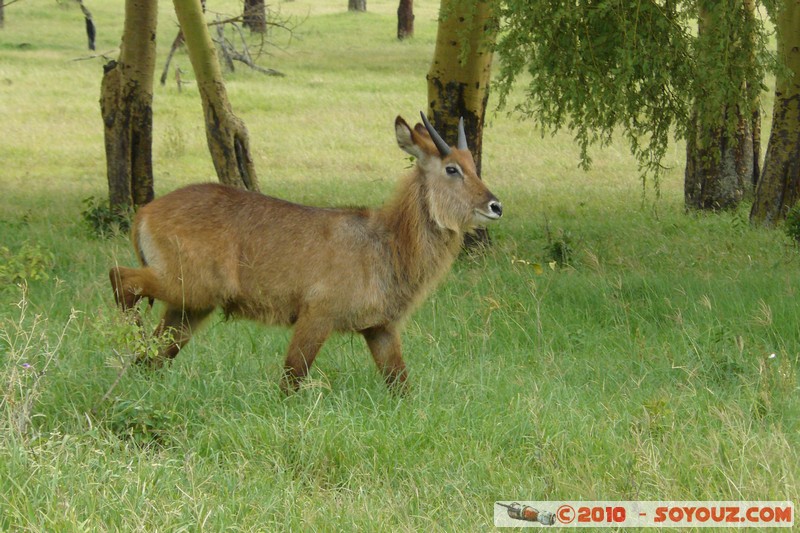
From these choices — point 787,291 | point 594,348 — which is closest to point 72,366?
point 594,348

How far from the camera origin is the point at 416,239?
594 centimetres

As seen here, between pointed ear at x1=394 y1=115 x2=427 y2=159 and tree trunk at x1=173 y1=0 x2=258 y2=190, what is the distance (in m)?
5.51

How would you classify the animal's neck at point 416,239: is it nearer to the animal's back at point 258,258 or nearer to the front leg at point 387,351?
the animal's back at point 258,258

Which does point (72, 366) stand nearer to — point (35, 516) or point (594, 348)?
point (35, 516)

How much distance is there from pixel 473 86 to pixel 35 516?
7.07 m

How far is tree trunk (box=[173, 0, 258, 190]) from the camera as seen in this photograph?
11.1 m

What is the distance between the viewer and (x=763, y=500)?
411cm

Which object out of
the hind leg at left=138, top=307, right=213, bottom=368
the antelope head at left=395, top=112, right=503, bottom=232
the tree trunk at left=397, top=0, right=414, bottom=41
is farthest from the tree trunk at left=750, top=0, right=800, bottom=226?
the tree trunk at left=397, top=0, right=414, bottom=41

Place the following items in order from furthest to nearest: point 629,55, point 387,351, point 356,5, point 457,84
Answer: point 356,5
point 457,84
point 629,55
point 387,351

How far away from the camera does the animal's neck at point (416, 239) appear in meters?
5.86

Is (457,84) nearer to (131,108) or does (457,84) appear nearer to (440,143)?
(131,108)

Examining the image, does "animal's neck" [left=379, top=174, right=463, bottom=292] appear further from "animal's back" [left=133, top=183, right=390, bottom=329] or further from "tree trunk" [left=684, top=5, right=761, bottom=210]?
"tree trunk" [left=684, top=5, right=761, bottom=210]

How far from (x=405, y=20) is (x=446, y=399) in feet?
97.2

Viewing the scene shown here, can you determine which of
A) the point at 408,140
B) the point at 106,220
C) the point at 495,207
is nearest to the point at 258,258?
the point at 408,140
